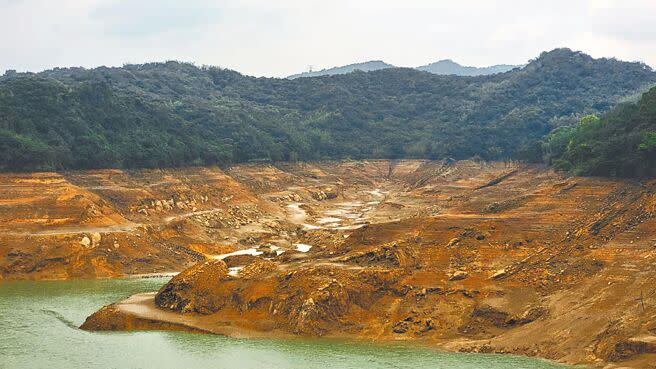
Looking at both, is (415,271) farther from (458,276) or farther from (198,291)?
(198,291)

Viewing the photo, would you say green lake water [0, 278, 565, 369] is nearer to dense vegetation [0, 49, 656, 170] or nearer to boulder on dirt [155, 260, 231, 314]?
boulder on dirt [155, 260, 231, 314]

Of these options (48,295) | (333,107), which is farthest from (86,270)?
(333,107)

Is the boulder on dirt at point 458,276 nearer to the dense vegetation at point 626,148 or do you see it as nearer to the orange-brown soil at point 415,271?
the orange-brown soil at point 415,271

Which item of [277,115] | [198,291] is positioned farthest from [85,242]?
[277,115]

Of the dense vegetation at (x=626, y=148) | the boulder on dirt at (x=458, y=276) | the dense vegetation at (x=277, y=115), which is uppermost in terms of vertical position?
the dense vegetation at (x=277, y=115)

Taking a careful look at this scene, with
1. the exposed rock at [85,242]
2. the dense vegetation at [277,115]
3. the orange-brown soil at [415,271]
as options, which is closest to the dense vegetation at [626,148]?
the orange-brown soil at [415,271]

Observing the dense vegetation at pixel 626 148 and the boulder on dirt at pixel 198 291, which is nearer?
the boulder on dirt at pixel 198 291

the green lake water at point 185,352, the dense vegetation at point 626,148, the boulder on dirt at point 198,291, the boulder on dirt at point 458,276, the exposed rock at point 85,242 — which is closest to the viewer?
the green lake water at point 185,352
